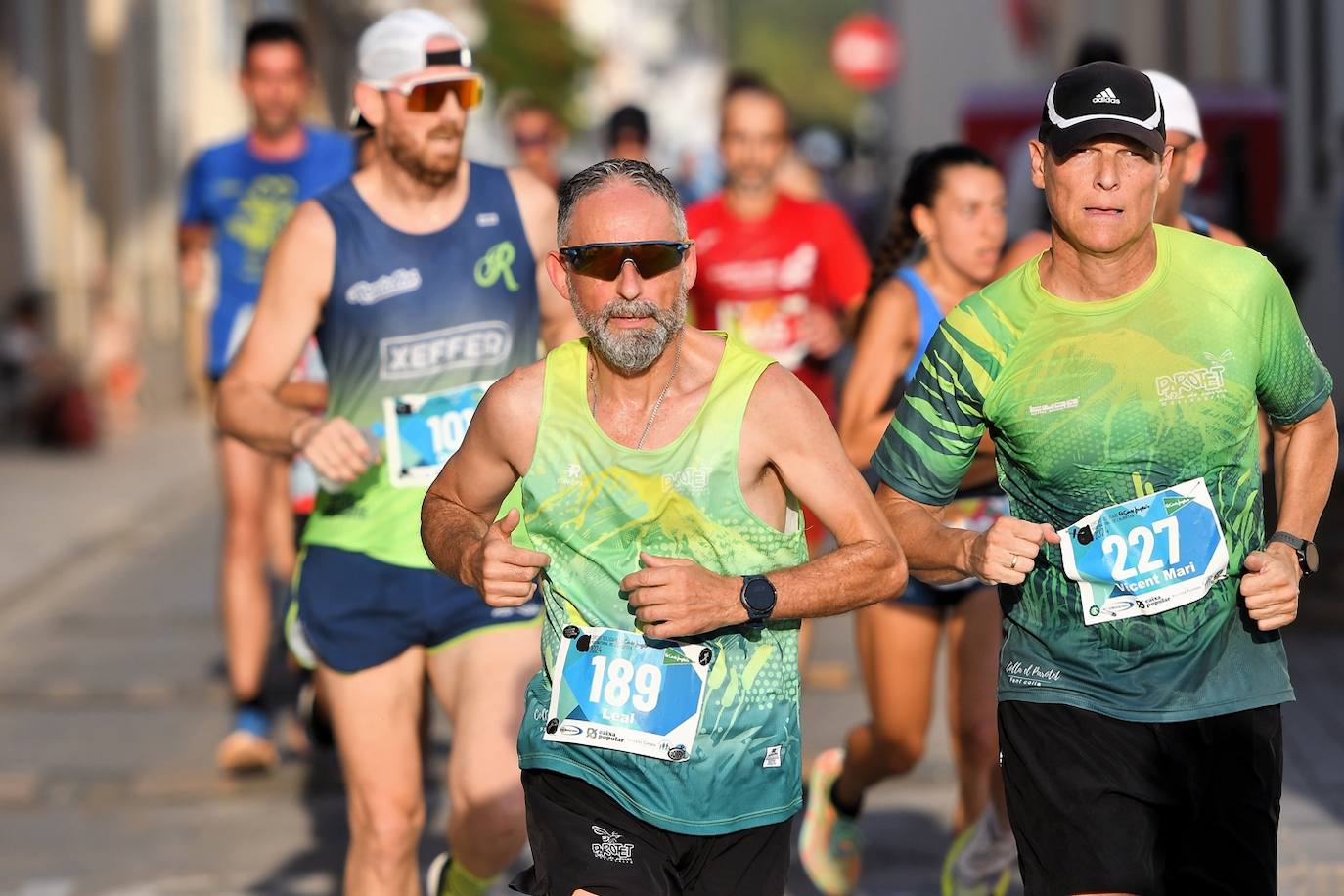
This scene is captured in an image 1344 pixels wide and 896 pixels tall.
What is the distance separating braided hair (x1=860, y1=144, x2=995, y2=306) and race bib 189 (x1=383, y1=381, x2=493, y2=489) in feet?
4.49

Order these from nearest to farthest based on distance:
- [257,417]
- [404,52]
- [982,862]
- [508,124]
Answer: [257,417], [404,52], [982,862], [508,124]

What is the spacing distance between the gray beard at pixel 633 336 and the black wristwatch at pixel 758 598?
44 cm

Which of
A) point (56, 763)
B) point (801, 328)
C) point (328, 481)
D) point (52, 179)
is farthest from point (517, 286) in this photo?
point (52, 179)

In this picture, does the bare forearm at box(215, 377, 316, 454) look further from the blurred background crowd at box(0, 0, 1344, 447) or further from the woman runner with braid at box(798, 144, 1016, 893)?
the blurred background crowd at box(0, 0, 1344, 447)

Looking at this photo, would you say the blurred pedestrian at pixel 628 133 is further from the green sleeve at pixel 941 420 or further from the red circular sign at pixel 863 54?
the red circular sign at pixel 863 54

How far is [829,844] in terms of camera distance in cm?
637

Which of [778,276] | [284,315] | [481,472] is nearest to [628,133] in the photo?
[778,276]

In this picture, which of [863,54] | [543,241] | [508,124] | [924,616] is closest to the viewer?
[543,241]

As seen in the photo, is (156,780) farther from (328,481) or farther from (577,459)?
(577,459)

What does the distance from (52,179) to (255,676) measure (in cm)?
1556

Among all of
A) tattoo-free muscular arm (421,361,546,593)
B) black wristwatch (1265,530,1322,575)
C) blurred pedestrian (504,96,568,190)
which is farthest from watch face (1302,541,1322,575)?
blurred pedestrian (504,96,568,190)

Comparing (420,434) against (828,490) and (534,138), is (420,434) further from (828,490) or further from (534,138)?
(534,138)

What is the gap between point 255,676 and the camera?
806 centimetres

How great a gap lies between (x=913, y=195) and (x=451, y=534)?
255cm
